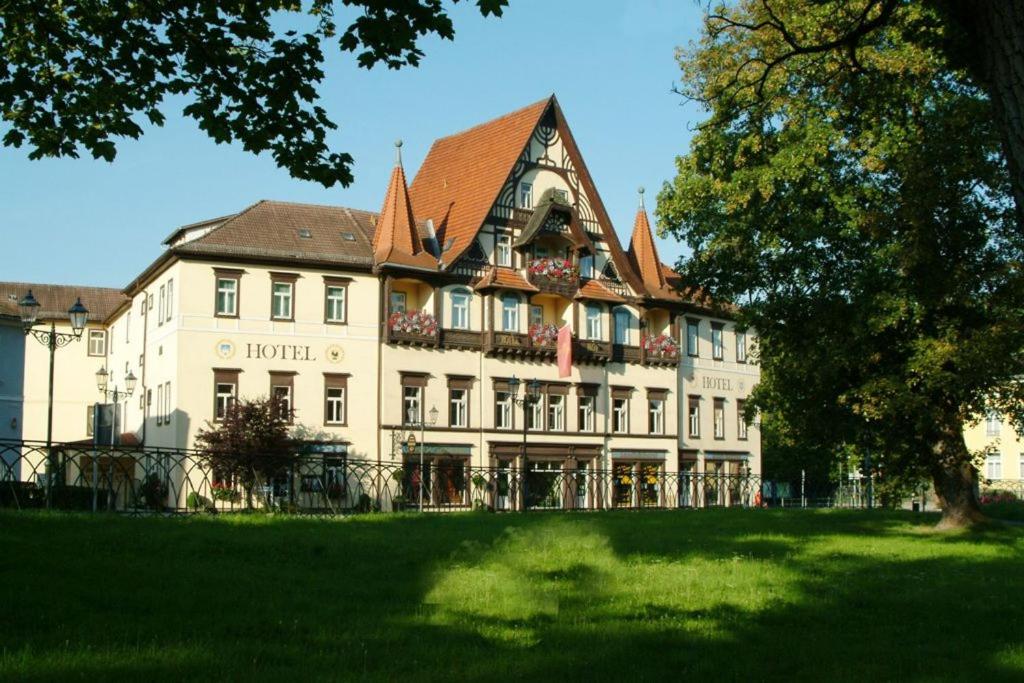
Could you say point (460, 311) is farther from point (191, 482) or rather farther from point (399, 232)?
point (191, 482)

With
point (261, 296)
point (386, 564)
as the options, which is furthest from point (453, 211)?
point (386, 564)

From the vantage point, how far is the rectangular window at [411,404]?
5272 cm

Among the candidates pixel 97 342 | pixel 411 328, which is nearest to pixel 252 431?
pixel 411 328

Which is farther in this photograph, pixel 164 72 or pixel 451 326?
pixel 451 326

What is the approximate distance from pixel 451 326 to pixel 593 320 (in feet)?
26.0

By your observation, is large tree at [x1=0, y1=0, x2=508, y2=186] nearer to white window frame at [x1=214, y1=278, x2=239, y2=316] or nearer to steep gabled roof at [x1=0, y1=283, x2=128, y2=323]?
white window frame at [x1=214, y1=278, x2=239, y2=316]

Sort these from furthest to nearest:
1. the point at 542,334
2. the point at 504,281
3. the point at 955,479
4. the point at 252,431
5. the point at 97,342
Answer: the point at 97,342 → the point at 542,334 → the point at 504,281 → the point at 252,431 → the point at 955,479

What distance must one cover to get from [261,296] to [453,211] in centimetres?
1138

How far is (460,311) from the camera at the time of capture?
2170 inches

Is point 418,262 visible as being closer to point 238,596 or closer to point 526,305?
Answer: point 526,305

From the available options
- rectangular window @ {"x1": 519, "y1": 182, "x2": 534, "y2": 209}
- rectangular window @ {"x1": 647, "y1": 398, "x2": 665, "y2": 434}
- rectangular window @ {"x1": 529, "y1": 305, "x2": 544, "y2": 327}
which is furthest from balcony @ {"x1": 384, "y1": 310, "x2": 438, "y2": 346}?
rectangular window @ {"x1": 647, "y1": 398, "x2": 665, "y2": 434}

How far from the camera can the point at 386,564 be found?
14781mm

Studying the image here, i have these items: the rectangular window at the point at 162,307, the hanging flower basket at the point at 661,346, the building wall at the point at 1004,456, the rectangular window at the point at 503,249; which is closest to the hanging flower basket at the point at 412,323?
the rectangular window at the point at 503,249

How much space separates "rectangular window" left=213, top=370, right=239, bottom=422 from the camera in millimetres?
49531
